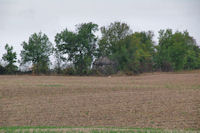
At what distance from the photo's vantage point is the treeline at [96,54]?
5884cm

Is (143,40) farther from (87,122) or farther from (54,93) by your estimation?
(87,122)

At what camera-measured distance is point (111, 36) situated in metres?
65.6

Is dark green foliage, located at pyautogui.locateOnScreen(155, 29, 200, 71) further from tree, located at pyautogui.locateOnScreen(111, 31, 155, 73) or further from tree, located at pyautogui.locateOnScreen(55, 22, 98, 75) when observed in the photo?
tree, located at pyautogui.locateOnScreen(55, 22, 98, 75)

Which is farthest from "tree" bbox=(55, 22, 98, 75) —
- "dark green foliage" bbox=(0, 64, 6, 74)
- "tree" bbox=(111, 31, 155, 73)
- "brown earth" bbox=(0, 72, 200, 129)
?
"brown earth" bbox=(0, 72, 200, 129)

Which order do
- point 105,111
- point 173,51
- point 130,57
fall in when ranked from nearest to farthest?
point 105,111 → point 130,57 → point 173,51

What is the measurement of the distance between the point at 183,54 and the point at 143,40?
13.6m

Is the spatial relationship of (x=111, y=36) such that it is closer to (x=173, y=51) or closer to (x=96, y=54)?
(x=96, y=54)

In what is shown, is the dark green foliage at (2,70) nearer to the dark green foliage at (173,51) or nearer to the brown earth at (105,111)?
the brown earth at (105,111)

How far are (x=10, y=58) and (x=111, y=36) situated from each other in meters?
26.0

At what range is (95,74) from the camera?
5938cm

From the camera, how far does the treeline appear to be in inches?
2317

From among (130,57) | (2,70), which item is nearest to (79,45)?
(130,57)

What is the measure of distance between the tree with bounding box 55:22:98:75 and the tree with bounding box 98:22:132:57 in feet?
9.56

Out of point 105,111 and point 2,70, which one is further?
point 2,70
